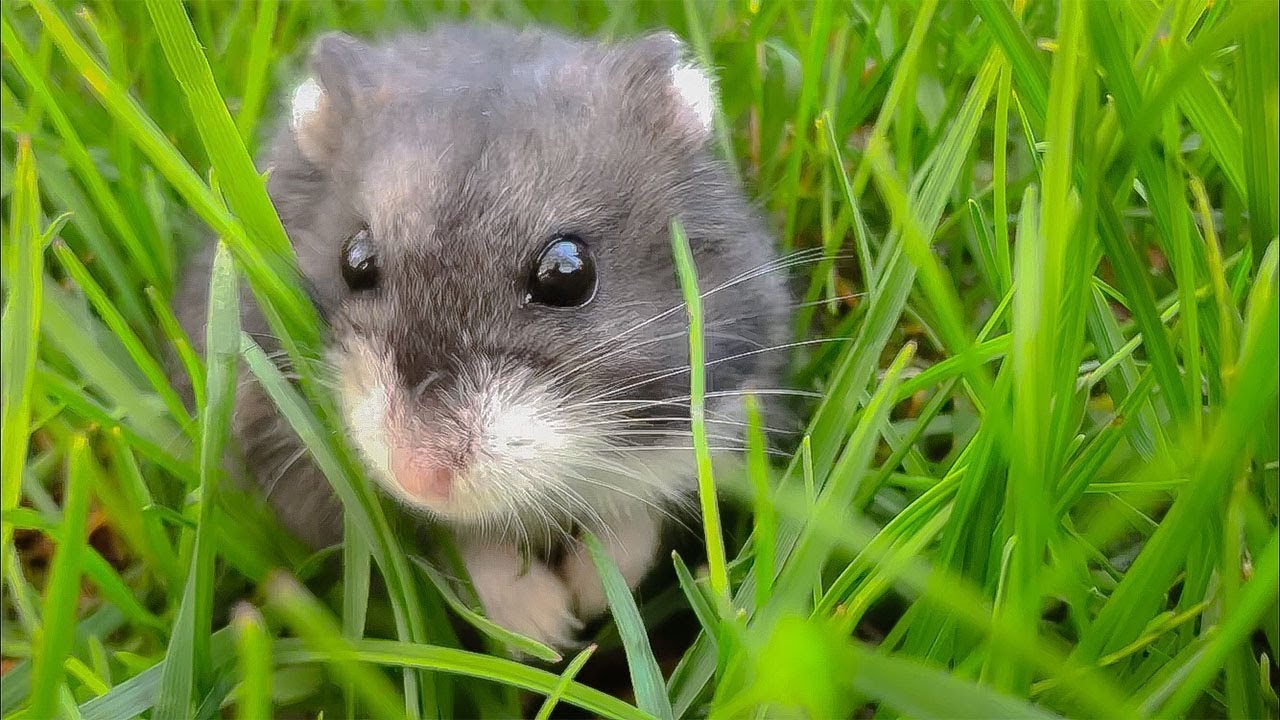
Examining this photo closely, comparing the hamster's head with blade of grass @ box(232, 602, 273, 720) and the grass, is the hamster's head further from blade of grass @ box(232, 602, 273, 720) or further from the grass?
blade of grass @ box(232, 602, 273, 720)

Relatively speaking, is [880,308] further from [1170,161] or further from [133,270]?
[133,270]

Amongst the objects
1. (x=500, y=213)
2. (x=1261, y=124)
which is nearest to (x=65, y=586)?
(x=500, y=213)

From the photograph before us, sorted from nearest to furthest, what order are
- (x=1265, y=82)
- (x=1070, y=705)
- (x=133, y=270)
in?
1. (x=1265, y=82)
2. (x=1070, y=705)
3. (x=133, y=270)

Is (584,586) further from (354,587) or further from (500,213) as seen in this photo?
(500,213)

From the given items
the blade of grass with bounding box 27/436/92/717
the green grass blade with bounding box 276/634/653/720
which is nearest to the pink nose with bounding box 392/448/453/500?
the green grass blade with bounding box 276/634/653/720

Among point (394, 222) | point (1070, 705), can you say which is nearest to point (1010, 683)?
point (1070, 705)

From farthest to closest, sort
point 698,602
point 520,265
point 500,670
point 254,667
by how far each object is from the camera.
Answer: point 520,265
point 698,602
point 500,670
point 254,667

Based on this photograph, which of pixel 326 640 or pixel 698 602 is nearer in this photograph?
pixel 326 640
